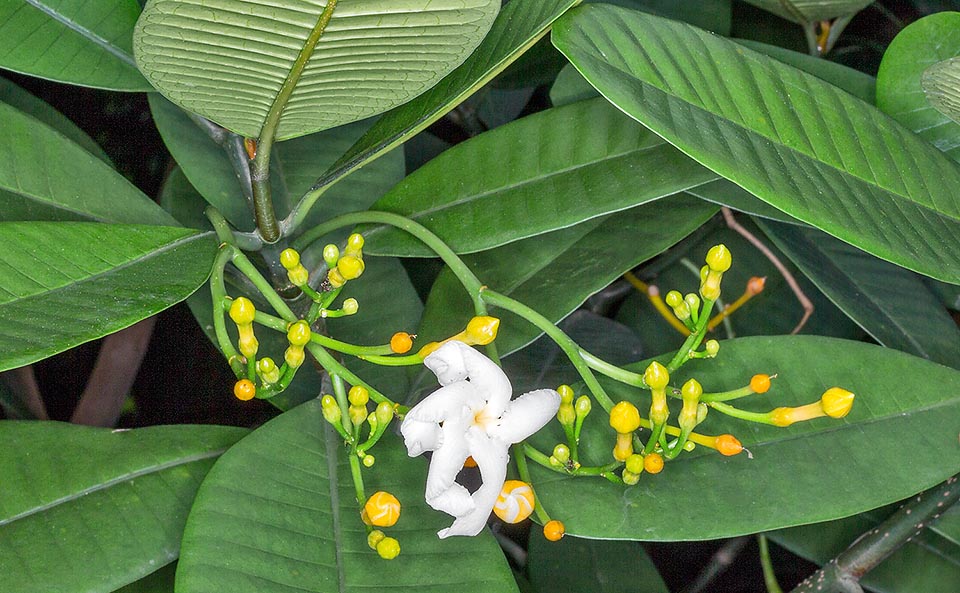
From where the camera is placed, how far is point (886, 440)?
762 millimetres

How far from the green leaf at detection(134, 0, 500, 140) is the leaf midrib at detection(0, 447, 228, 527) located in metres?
0.30

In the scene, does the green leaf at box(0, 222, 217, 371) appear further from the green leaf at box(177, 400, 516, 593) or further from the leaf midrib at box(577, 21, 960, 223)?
the leaf midrib at box(577, 21, 960, 223)

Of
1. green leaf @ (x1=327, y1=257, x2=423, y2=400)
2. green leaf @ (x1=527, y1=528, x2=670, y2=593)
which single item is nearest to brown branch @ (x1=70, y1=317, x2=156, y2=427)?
green leaf @ (x1=327, y1=257, x2=423, y2=400)

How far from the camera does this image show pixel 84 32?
2.84ft

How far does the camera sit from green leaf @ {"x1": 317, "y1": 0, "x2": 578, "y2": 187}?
66 centimetres

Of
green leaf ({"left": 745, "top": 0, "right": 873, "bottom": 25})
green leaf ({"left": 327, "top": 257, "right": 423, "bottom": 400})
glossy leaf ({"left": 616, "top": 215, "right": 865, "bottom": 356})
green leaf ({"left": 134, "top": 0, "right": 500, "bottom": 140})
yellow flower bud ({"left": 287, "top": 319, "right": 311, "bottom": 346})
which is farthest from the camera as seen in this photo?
glossy leaf ({"left": 616, "top": 215, "right": 865, "bottom": 356})

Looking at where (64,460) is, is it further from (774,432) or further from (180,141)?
(774,432)

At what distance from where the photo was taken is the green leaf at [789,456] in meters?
0.71

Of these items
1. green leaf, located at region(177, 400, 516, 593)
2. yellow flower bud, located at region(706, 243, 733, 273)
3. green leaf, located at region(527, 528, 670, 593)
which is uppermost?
yellow flower bud, located at region(706, 243, 733, 273)

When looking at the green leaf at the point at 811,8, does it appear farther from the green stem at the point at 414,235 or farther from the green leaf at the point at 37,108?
the green leaf at the point at 37,108

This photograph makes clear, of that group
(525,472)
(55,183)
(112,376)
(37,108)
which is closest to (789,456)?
(525,472)

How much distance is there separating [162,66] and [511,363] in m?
0.53

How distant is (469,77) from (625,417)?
289mm

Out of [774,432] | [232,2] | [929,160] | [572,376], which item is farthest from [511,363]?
[232,2]
